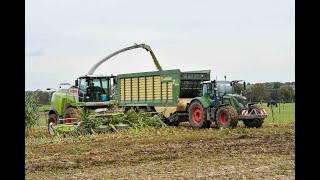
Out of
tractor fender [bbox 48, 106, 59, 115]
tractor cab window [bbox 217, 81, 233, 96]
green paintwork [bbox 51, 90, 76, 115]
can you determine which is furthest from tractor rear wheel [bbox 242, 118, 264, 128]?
tractor fender [bbox 48, 106, 59, 115]

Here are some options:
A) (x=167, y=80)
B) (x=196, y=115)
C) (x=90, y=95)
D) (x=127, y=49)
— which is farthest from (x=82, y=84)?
(x=127, y=49)

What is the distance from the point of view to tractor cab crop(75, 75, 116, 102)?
2036 centimetres

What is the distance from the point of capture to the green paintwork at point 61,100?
68.4ft

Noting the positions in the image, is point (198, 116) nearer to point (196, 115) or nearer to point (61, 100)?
point (196, 115)

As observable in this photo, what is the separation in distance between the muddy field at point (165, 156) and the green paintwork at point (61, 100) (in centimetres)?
414

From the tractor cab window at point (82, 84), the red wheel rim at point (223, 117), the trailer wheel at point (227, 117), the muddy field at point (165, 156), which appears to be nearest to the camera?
the muddy field at point (165, 156)

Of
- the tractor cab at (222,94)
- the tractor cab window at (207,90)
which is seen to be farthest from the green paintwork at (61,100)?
the tractor cab at (222,94)

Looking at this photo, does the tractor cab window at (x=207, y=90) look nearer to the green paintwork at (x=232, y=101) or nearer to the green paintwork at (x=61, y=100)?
the green paintwork at (x=232, y=101)

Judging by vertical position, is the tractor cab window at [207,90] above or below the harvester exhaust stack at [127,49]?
below
